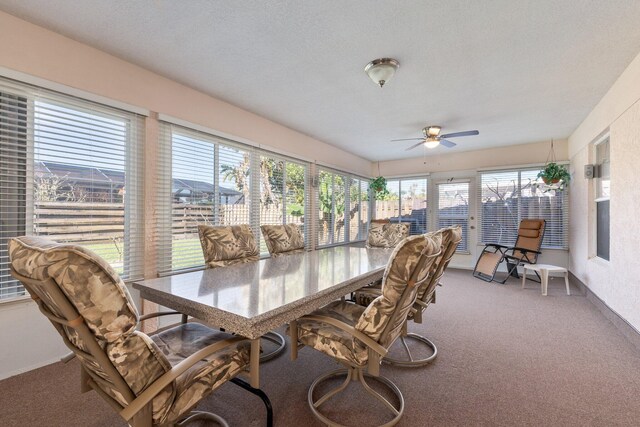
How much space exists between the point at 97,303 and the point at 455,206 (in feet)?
21.5

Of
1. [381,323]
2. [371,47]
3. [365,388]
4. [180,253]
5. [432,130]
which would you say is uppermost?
[371,47]

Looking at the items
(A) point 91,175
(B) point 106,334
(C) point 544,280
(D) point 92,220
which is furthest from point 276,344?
(C) point 544,280

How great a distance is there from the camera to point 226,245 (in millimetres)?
2484

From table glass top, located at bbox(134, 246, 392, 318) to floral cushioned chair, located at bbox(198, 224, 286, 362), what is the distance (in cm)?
20

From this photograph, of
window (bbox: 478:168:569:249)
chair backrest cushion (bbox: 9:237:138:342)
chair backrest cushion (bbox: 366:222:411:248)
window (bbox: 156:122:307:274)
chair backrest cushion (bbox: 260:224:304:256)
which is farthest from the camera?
window (bbox: 478:168:569:249)

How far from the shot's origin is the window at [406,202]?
261 inches

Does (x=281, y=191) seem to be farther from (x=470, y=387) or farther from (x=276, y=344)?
(x=470, y=387)

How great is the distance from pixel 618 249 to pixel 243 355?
381 centimetres

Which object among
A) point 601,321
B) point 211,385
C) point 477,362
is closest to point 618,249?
point 601,321

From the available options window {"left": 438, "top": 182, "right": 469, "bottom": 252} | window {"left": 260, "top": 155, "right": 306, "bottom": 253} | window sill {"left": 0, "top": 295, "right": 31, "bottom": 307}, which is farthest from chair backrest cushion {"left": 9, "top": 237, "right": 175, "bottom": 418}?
window {"left": 438, "top": 182, "right": 469, "bottom": 252}

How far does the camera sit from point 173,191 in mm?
3027

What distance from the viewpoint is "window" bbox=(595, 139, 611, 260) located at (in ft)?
11.3

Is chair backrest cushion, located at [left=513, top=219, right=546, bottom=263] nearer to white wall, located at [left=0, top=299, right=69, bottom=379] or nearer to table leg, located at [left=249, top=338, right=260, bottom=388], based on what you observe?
table leg, located at [left=249, top=338, right=260, bottom=388]

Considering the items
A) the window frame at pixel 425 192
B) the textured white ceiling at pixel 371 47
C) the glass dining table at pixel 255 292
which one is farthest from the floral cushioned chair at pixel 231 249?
the window frame at pixel 425 192
